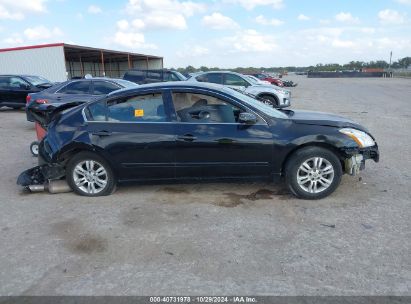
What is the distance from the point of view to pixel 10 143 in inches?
343

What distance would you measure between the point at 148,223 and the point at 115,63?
44.7 metres

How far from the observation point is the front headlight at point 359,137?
455 centimetres

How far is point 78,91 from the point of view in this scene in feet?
32.8

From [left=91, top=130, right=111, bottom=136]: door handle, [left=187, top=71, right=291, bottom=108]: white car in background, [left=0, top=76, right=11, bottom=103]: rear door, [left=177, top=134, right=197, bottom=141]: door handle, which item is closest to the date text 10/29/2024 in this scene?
[left=177, top=134, right=197, bottom=141]: door handle

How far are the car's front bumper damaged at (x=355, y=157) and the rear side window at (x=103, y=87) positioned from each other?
22.7ft

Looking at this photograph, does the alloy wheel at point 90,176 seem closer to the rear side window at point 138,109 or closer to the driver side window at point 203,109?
the rear side window at point 138,109

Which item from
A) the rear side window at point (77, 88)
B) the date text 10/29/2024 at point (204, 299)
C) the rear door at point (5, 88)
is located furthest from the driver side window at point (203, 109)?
the rear door at point (5, 88)

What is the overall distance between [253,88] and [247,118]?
9.57 metres

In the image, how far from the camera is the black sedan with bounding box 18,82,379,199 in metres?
4.51

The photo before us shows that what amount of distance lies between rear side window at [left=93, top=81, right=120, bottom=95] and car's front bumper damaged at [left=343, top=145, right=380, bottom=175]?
692 centimetres

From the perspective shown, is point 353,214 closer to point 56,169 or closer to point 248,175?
point 248,175

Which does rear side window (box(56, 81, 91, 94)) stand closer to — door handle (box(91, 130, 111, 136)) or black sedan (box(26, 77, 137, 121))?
black sedan (box(26, 77, 137, 121))

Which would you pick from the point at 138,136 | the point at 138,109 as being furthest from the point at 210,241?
the point at 138,109

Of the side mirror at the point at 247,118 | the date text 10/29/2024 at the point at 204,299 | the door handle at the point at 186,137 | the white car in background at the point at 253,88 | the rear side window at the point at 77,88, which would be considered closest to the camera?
the date text 10/29/2024 at the point at 204,299
